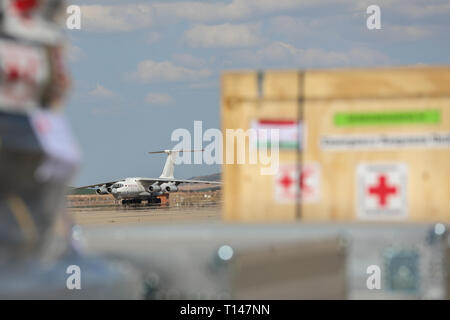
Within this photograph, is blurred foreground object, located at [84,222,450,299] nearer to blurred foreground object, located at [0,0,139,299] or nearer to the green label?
blurred foreground object, located at [0,0,139,299]

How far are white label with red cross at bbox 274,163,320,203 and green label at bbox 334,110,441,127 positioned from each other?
307mm

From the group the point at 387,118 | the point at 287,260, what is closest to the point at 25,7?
the point at 287,260

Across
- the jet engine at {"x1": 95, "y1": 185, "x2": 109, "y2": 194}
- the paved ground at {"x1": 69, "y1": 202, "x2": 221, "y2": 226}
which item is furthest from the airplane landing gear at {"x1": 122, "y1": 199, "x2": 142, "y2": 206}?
the paved ground at {"x1": 69, "y1": 202, "x2": 221, "y2": 226}

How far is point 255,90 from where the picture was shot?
4461 mm

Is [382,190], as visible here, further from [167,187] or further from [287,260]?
[167,187]

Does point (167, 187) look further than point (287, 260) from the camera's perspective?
Yes

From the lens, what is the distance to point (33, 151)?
2.91 meters

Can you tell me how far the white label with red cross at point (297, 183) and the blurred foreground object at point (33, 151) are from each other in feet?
4.91

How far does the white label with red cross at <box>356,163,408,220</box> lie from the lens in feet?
13.8

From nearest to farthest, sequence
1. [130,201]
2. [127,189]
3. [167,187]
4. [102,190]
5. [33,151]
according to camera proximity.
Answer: [33,151]
[127,189]
[102,190]
[167,187]
[130,201]

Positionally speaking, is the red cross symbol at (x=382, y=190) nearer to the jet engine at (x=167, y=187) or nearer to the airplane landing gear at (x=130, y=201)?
the jet engine at (x=167, y=187)

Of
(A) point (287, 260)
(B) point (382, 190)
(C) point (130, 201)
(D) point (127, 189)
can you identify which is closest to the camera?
(A) point (287, 260)

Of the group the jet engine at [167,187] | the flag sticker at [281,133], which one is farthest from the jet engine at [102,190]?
the flag sticker at [281,133]

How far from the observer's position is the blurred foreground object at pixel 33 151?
9.38 ft
